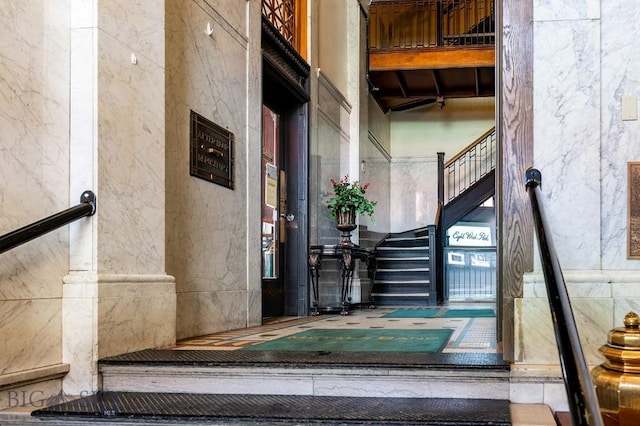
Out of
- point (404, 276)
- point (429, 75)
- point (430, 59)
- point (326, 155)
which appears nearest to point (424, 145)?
point (429, 75)

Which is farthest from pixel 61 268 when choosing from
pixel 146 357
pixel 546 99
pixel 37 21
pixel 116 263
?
pixel 546 99

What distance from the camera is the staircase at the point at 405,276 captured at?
978 centimetres

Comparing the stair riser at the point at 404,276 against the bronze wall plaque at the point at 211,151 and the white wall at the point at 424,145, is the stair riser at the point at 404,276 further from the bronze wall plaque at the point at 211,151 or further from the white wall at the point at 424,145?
the bronze wall plaque at the point at 211,151

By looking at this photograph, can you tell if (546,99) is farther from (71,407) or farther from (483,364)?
(71,407)

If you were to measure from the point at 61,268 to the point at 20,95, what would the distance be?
805mm

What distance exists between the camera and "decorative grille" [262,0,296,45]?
6.60 m

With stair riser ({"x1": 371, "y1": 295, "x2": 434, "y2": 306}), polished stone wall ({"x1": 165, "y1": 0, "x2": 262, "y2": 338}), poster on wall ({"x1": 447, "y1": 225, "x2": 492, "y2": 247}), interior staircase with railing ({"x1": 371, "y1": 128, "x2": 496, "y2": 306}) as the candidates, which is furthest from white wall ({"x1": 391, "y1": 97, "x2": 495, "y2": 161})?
polished stone wall ({"x1": 165, "y1": 0, "x2": 262, "y2": 338})

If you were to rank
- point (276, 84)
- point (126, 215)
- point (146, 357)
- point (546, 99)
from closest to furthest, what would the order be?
1. point (546, 99)
2. point (146, 357)
3. point (126, 215)
4. point (276, 84)

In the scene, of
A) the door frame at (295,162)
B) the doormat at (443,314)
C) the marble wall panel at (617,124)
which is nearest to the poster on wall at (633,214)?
the marble wall panel at (617,124)

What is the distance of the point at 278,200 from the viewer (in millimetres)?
6969

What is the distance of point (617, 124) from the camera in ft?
9.70

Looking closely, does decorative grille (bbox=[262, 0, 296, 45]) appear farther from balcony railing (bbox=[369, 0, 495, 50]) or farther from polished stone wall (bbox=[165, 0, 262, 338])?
balcony railing (bbox=[369, 0, 495, 50])

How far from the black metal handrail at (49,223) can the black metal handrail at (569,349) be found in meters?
1.98

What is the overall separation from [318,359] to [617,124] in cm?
167
